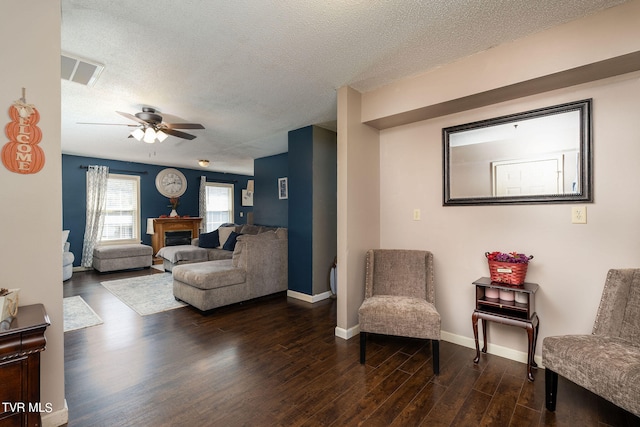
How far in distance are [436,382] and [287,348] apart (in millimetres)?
1284

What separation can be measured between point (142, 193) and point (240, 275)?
16.5 ft

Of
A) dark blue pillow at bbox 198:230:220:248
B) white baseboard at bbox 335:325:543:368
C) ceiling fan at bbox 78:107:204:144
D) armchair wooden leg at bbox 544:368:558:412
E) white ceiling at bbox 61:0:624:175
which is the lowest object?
white baseboard at bbox 335:325:543:368

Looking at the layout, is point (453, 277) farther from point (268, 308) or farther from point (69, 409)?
point (69, 409)

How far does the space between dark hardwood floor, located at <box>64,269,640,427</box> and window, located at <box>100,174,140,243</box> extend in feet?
14.9

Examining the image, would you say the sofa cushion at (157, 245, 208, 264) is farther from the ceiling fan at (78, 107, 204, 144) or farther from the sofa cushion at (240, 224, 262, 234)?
the ceiling fan at (78, 107, 204, 144)

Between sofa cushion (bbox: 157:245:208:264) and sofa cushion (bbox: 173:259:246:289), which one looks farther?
sofa cushion (bbox: 157:245:208:264)

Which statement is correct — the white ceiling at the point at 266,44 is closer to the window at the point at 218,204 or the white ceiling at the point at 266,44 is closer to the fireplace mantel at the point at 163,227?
the fireplace mantel at the point at 163,227

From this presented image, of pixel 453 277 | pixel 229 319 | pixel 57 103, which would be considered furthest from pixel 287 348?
pixel 57 103

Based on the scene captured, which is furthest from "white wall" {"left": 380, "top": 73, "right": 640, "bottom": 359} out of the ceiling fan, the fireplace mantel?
the fireplace mantel

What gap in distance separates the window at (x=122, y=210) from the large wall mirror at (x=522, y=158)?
7329mm

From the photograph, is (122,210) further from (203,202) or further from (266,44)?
(266,44)

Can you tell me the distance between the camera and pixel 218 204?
28.8 ft

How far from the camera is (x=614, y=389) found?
1.44 metres

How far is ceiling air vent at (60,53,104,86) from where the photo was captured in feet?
7.70
